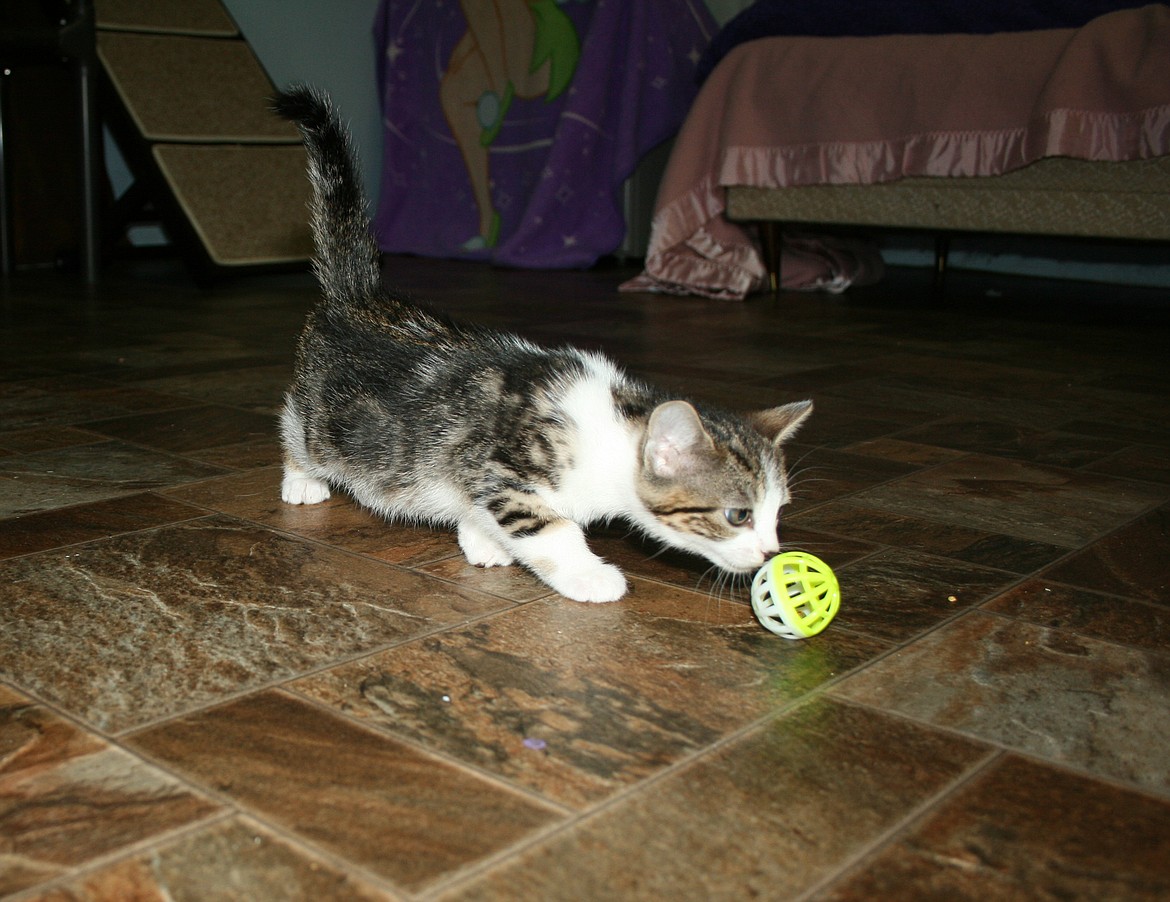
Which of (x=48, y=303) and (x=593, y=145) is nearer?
(x=48, y=303)

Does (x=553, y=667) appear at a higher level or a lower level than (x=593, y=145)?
lower

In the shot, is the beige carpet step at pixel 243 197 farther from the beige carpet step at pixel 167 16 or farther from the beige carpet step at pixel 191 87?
the beige carpet step at pixel 167 16

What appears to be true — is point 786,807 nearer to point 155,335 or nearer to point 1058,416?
point 1058,416

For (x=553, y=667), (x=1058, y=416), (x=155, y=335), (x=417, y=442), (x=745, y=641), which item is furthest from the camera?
(x=155, y=335)

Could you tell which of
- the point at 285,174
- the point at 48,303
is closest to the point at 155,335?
the point at 48,303

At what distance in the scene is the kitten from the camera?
1.61 metres

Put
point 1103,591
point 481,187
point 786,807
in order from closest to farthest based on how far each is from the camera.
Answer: point 786,807, point 1103,591, point 481,187

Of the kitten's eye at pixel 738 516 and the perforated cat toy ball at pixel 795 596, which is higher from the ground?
the kitten's eye at pixel 738 516

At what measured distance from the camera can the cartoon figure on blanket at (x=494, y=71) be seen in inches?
227

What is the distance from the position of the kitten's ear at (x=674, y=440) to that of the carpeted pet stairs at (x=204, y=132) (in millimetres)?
3786

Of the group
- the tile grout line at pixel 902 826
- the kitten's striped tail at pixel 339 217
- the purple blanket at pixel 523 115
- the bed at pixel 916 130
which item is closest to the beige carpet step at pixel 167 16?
the purple blanket at pixel 523 115

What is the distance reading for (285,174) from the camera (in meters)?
5.29

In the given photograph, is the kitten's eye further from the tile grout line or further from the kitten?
the tile grout line

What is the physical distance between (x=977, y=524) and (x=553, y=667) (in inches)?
36.2
